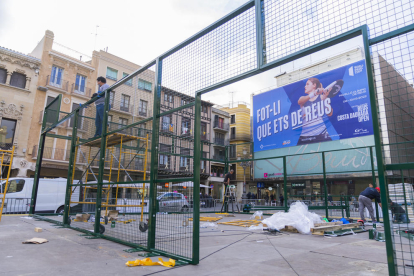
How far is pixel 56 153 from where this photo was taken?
22500 mm

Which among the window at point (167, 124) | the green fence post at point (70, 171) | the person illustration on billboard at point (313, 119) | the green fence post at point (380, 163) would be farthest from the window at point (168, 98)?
the person illustration on billboard at point (313, 119)

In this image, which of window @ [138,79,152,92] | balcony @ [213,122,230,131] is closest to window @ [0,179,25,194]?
window @ [138,79,152,92]

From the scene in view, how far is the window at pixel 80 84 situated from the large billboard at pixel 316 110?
66.3 ft

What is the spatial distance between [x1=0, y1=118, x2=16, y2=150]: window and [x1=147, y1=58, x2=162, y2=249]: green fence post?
20899mm

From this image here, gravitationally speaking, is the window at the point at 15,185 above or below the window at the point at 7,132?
below

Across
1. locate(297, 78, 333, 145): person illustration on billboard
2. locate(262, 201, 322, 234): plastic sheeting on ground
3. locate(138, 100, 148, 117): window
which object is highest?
locate(297, 78, 333, 145): person illustration on billboard

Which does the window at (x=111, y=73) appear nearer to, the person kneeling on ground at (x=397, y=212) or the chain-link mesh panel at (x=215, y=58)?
the chain-link mesh panel at (x=215, y=58)

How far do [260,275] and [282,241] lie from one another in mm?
2622

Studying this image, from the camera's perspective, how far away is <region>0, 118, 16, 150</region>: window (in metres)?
20.1

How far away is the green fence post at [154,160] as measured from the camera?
4.29m

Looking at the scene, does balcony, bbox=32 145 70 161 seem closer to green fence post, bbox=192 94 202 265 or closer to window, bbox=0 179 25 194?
window, bbox=0 179 25 194

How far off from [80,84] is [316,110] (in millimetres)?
24051

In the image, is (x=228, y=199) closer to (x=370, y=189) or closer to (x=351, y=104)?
(x=370, y=189)

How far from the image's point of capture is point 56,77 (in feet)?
77.7
